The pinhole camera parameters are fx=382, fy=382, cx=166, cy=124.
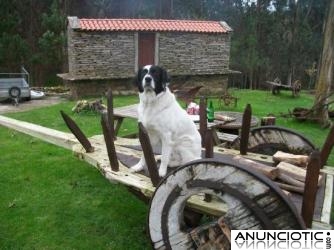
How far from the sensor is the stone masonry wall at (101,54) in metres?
16.3

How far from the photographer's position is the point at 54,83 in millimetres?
26156

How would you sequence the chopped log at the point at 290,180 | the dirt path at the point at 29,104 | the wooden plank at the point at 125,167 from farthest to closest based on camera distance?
the dirt path at the point at 29,104 < the chopped log at the point at 290,180 < the wooden plank at the point at 125,167

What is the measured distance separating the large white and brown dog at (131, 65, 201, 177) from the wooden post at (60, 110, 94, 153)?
107cm

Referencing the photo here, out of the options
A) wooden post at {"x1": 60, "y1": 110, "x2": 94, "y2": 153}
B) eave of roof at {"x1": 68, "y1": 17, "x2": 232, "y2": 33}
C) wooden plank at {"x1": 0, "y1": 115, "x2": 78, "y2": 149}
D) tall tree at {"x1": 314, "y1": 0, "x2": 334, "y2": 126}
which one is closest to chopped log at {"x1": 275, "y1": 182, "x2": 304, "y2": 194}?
wooden post at {"x1": 60, "y1": 110, "x2": 94, "y2": 153}

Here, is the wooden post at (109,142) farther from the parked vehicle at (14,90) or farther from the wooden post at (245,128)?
the parked vehicle at (14,90)

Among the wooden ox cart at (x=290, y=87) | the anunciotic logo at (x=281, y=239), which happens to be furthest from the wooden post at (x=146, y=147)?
the wooden ox cart at (x=290, y=87)

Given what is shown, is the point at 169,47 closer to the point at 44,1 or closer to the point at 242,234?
the point at 44,1

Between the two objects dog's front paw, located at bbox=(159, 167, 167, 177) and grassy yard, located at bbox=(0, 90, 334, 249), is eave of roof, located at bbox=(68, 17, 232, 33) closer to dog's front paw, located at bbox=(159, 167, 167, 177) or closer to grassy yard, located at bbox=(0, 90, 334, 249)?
grassy yard, located at bbox=(0, 90, 334, 249)

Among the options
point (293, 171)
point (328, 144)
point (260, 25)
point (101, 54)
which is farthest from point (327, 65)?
point (260, 25)

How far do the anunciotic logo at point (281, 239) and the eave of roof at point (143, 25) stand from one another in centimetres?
1457

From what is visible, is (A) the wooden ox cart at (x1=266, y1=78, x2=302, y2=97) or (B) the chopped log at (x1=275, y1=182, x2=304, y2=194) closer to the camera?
(B) the chopped log at (x1=275, y1=182, x2=304, y2=194)

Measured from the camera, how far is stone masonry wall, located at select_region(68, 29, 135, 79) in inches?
643

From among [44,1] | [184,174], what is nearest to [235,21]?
[44,1]

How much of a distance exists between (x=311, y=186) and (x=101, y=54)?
14.9m
